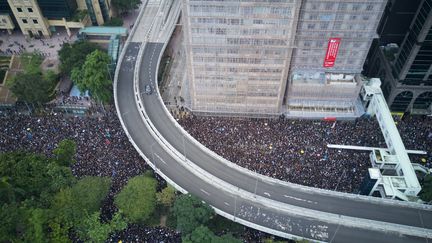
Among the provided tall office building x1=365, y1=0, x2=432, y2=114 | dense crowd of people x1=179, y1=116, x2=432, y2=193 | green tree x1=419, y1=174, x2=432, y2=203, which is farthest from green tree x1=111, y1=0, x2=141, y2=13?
green tree x1=419, y1=174, x2=432, y2=203

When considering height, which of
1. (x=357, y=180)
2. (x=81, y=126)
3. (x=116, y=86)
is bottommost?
(x=357, y=180)

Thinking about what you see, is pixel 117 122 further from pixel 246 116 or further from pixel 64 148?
pixel 246 116

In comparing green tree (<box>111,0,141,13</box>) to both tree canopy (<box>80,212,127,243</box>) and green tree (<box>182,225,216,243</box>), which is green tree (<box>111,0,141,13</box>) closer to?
tree canopy (<box>80,212,127,243</box>)

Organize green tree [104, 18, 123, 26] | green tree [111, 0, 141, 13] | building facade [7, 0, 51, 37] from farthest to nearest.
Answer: green tree [111, 0, 141, 13]
green tree [104, 18, 123, 26]
building facade [7, 0, 51, 37]

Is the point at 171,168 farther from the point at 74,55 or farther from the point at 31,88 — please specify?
the point at 74,55

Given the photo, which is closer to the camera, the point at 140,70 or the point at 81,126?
the point at 81,126

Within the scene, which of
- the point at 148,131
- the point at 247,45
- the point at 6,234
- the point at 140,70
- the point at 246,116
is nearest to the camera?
the point at 6,234

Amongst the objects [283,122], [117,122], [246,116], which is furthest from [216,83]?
[117,122]

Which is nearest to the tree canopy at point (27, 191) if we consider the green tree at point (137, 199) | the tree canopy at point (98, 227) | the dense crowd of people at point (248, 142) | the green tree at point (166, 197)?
the tree canopy at point (98, 227)
